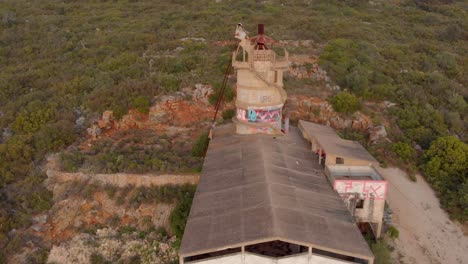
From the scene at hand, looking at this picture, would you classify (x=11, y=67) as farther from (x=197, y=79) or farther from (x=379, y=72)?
(x=379, y=72)

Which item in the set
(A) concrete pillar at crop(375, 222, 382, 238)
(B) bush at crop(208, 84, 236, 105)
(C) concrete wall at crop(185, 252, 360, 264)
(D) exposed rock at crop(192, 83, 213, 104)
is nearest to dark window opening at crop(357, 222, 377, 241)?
(A) concrete pillar at crop(375, 222, 382, 238)

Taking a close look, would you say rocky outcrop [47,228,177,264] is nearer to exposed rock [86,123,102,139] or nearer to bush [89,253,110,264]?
bush [89,253,110,264]

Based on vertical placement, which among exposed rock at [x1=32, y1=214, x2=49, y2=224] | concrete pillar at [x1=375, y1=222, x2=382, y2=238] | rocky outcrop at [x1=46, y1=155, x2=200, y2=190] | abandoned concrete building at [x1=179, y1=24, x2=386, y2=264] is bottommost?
exposed rock at [x1=32, y1=214, x2=49, y2=224]

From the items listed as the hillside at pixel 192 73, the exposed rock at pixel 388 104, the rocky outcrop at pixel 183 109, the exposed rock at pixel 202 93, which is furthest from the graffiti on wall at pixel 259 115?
the exposed rock at pixel 388 104

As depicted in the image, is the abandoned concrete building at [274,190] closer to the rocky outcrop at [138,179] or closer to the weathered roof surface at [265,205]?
the weathered roof surface at [265,205]

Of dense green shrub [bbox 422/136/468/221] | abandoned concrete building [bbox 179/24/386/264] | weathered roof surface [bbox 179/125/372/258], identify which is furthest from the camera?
dense green shrub [bbox 422/136/468/221]

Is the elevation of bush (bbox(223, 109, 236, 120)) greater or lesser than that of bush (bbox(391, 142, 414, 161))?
greater

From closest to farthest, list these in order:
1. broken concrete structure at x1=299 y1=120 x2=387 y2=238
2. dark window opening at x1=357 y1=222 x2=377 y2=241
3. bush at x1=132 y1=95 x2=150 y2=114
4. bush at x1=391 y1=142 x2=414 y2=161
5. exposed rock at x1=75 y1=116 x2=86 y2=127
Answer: broken concrete structure at x1=299 y1=120 x2=387 y2=238 < dark window opening at x1=357 y1=222 x2=377 y2=241 < bush at x1=391 y1=142 x2=414 y2=161 < exposed rock at x1=75 y1=116 x2=86 y2=127 < bush at x1=132 y1=95 x2=150 y2=114
